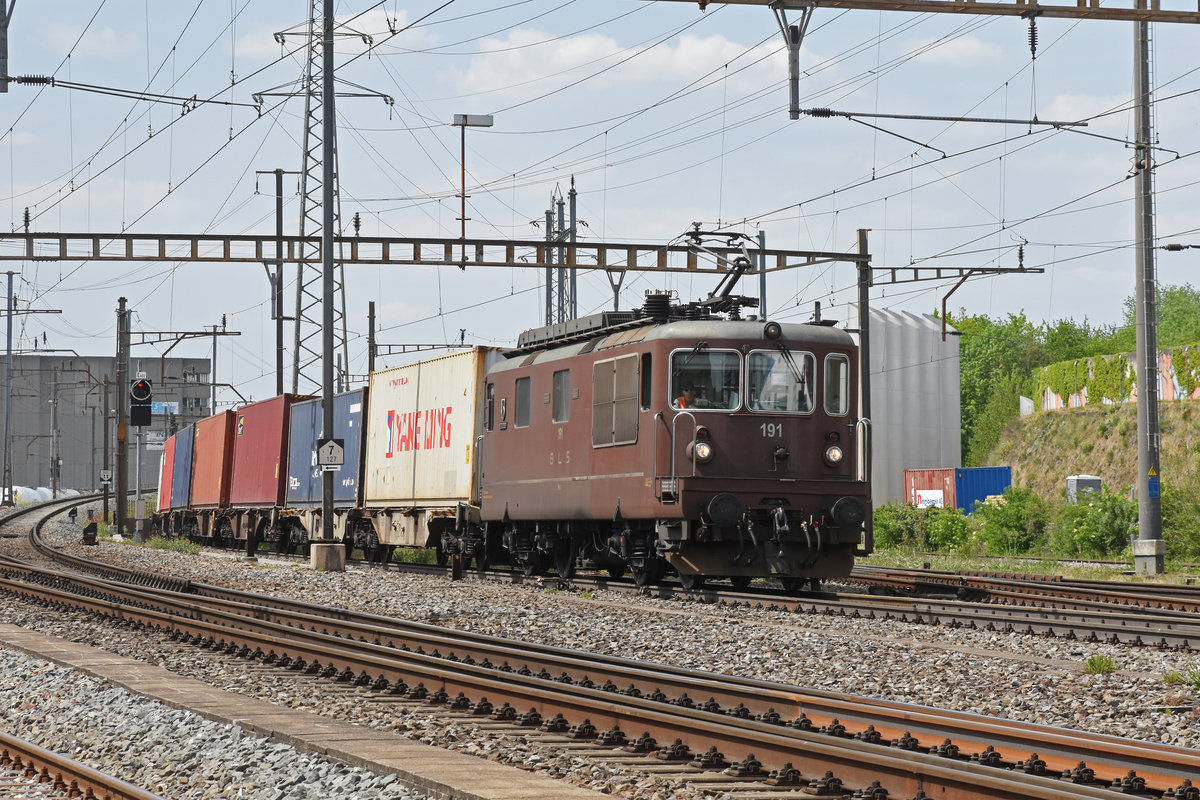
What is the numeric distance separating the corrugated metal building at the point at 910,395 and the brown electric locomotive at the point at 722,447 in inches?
1434

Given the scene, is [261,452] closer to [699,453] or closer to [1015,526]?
[1015,526]

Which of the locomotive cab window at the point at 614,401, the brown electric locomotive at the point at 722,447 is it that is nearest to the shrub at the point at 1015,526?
the brown electric locomotive at the point at 722,447

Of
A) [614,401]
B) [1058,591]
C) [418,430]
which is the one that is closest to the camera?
[614,401]

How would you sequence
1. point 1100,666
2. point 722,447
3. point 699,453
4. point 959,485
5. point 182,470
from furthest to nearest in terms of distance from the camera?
point 959,485 → point 182,470 → point 722,447 → point 699,453 → point 1100,666

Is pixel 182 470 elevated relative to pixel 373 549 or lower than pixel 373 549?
elevated

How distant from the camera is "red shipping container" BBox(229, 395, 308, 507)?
106ft

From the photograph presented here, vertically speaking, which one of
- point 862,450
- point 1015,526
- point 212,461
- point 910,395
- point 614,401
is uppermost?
point 910,395

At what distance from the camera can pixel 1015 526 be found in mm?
33562

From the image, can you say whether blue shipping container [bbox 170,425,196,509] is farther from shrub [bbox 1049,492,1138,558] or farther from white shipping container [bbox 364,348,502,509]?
shrub [bbox 1049,492,1138,558]

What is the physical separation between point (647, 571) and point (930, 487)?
31961 millimetres

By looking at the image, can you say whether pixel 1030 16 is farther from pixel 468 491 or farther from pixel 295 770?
pixel 468 491

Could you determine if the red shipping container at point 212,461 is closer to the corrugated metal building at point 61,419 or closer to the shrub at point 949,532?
the shrub at point 949,532

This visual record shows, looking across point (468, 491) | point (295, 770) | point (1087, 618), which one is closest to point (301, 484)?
point (468, 491)

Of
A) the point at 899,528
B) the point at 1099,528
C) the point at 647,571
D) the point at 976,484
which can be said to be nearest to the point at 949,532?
the point at 899,528
